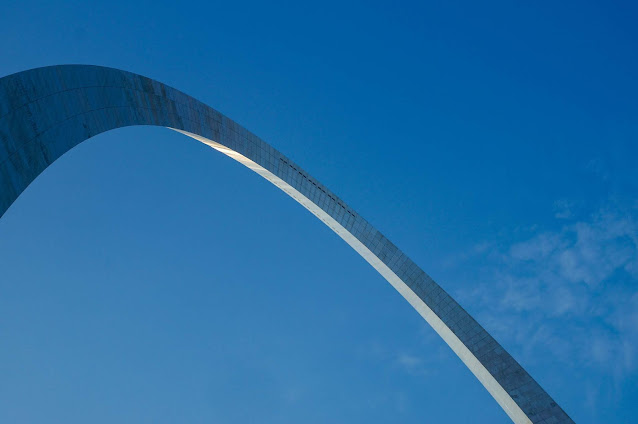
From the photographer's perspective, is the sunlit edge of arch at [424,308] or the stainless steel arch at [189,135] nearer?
the stainless steel arch at [189,135]

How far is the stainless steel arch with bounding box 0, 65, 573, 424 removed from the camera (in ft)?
26.2

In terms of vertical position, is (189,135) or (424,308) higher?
(424,308)

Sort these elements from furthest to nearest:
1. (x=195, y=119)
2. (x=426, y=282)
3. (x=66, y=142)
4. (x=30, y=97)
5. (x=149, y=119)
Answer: (x=426, y=282)
(x=195, y=119)
(x=149, y=119)
(x=66, y=142)
(x=30, y=97)

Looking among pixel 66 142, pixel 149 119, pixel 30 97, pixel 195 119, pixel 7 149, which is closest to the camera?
pixel 7 149

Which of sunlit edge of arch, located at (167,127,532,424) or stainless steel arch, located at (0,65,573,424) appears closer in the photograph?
stainless steel arch, located at (0,65,573,424)

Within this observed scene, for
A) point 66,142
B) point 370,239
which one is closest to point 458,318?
point 370,239

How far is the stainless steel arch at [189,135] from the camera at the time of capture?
8000 millimetres

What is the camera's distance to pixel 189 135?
51.2ft

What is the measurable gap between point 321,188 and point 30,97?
14.0 metres

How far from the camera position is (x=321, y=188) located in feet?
69.8

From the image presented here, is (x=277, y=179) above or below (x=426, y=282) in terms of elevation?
above

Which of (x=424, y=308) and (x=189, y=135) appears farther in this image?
(x=424, y=308)

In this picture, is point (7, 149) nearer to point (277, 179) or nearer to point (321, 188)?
point (277, 179)

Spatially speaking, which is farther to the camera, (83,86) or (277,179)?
(277,179)
